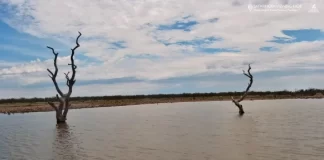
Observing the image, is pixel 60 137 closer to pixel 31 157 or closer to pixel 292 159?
pixel 31 157

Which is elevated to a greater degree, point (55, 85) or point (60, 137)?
point (55, 85)

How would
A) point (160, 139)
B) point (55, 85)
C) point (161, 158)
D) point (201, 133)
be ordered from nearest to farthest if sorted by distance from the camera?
point (161, 158)
point (160, 139)
point (201, 133)
point (55, 85)

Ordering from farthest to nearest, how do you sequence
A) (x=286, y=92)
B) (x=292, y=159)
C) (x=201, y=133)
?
(x=286, y=92)
(x=201, y=133)
(x=292, y=159)

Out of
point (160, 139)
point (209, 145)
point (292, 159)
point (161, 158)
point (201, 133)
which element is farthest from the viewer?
point (201, 133)

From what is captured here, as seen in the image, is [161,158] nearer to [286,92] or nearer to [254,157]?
[254,157]

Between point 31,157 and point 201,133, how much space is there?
→ 1112cm

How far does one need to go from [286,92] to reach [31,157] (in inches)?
4136

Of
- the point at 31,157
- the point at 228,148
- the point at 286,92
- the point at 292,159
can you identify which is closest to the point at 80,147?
the point at 31,157

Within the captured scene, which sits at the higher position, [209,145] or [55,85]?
Answer: [55,85]

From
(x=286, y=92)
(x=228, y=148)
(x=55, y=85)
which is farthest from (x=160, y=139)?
(x=286, y=92)

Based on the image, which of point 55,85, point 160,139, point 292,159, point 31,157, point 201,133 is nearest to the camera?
point 292,159

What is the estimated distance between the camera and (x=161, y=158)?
636 inches

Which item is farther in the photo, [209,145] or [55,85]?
[55,85]

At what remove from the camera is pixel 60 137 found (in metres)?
25.4
